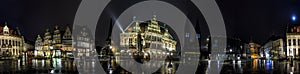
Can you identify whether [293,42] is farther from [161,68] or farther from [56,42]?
[56,42]

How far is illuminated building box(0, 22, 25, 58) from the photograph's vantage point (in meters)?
121

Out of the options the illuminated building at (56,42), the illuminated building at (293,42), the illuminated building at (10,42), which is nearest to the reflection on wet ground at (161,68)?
the illuminated building at (293,42)

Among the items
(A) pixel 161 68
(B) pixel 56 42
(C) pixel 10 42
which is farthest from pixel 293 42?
(B) pixel 56 42

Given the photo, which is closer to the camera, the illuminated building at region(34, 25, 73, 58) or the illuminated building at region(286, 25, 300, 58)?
the illuminated building at region(286, 25, 300, 58)

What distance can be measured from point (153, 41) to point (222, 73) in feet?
537

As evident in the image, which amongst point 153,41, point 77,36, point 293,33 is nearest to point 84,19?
point 77,36

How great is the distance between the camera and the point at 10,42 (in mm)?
128500

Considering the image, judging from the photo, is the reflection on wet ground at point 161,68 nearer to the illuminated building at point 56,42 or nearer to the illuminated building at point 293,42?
the illuminated building at point 293,42

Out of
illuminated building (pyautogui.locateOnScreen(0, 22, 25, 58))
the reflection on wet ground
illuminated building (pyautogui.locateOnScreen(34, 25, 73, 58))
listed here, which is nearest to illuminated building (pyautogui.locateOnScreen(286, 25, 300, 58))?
the reflection on wet ground

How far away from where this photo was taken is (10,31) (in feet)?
440

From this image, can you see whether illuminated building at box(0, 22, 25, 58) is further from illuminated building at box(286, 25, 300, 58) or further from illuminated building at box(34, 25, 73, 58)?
illuminated building at box(286, 25, 300, 58)

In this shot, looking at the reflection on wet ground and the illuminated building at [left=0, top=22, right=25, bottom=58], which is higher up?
the illuminated building at [left=0, top=22, right=25, bottom=58]

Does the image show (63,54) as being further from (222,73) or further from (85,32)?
(222,73)

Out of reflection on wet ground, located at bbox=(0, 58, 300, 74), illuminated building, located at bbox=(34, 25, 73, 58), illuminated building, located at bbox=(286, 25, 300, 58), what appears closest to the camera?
reflection on wet ground, located at bbox=(0, 58, 300, 74)
